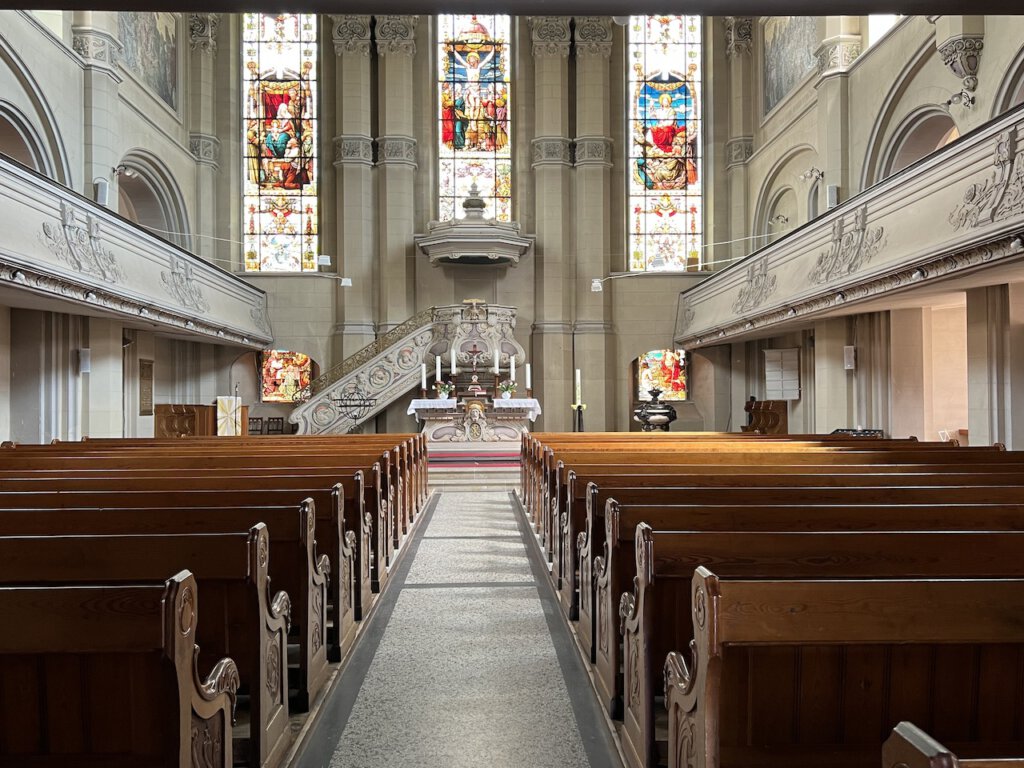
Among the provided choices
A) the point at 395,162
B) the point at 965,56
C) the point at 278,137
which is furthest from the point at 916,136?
the point at 278,137

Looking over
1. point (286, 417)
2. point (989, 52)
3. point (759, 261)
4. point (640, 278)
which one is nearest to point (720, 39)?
point (640, 278)

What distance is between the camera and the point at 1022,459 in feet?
18.9

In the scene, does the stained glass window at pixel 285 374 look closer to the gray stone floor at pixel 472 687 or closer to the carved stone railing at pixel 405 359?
the carved stone railing at pixel 405 359

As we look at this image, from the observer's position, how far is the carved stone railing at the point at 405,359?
17578 millimetres

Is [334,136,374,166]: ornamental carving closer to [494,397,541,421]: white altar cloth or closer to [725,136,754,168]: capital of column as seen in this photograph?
[494,397,541,421]: white altar cloth

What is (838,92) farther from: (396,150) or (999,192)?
(396,150)

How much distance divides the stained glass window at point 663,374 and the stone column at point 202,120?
11.3m

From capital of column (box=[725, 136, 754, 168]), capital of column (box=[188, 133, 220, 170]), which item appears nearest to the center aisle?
capital of column (box=[188, 133, 220, 170])

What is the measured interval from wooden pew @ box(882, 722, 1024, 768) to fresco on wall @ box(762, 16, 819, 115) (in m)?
16.0

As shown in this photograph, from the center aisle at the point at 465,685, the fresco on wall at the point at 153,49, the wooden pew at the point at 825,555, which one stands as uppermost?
the fresco on wall at the point at 153,49

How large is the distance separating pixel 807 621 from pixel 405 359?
16363 millimetres

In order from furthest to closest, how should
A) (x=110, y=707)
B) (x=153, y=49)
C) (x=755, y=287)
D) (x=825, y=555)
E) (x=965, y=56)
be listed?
1. (x=153, y=49)
2. (x=755, y=287)
3. (x=965, y=56)
4. (x=825, y=555)
5. (x=110, y=707)

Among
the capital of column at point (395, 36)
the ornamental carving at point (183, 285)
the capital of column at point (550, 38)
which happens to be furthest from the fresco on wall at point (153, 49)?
the capital of column at point (550, 38)

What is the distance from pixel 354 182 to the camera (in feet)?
65.2
